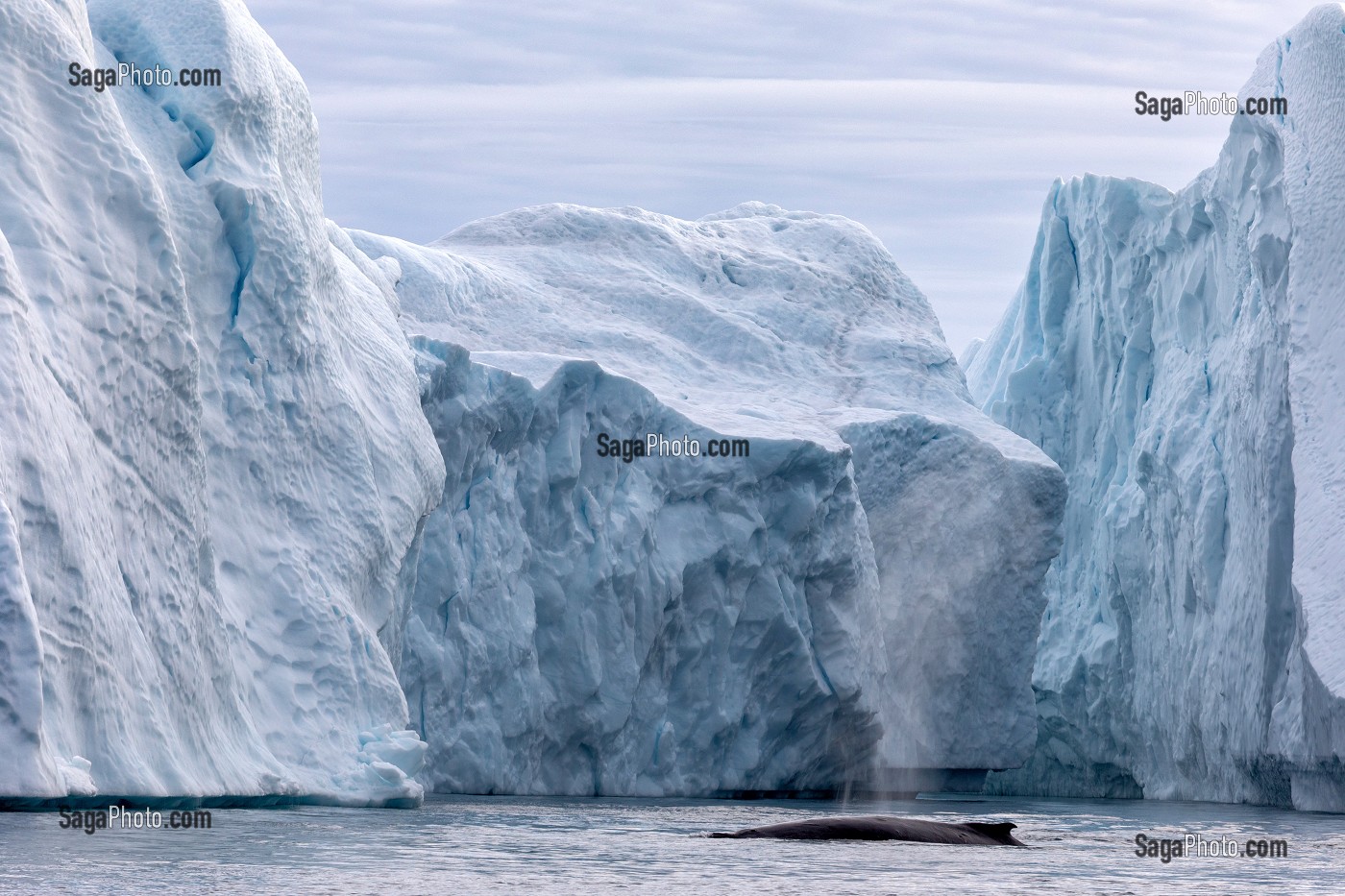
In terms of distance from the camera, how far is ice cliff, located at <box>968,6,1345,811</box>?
2475cm

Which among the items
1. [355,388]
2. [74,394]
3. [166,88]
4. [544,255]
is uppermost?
[544,255]

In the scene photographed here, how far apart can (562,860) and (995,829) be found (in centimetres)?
469

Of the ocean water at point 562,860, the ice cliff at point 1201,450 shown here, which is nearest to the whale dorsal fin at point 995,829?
the ocean water at point 562,860

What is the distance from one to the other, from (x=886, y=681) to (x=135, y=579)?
57.2ft

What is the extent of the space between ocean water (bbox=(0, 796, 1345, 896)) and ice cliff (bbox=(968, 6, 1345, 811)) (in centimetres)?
776

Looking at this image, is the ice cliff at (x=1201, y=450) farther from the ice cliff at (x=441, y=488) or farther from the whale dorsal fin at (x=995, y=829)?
the whale dorsal fin at (x=995, y=829)

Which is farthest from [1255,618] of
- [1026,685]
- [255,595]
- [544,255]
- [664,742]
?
[255,595]

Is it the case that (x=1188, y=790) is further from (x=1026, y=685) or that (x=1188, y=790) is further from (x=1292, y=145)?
(x=1292, y=145)

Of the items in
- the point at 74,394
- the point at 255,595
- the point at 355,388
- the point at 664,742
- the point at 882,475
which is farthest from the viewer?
the point at 882,475

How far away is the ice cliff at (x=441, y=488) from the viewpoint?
46.6 feet

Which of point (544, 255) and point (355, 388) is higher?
point (544, 255)

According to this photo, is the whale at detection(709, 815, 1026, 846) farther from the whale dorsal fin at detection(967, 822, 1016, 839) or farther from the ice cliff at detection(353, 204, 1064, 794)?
the ice cliff at detection(353, 204, 1064, 794)

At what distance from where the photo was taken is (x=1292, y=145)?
26438mm

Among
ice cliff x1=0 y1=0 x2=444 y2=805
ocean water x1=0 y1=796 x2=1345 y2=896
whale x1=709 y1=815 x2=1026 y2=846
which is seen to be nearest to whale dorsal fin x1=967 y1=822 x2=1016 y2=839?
whale x1=709 y1=815 x2=1026 y2=846
